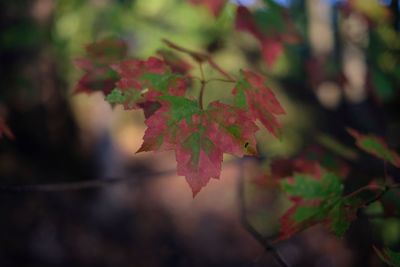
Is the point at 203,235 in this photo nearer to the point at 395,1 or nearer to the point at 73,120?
the point at 73,120

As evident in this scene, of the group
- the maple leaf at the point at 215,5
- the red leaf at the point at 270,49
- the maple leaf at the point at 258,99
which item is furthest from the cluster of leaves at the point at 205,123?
the red leaf at the point at 270,49

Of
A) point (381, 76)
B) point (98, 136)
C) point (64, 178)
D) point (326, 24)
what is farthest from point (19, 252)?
point (326, 24)

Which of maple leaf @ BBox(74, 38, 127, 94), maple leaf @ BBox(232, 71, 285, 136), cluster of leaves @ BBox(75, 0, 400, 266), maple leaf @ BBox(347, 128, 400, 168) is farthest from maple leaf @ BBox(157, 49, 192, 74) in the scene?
maple leaf @ BBox(347, 128, 400, 168)

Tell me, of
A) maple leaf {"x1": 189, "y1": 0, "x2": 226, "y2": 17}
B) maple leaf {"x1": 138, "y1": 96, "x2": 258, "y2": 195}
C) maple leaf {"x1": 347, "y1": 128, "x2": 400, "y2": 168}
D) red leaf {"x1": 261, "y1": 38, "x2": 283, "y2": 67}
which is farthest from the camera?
red leaf {"x1": 261, "y1": 38, "x2": 283, "y2": 67}

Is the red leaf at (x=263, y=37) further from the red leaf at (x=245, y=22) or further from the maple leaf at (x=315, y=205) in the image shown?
the maple leaf at (x=315, y=205)

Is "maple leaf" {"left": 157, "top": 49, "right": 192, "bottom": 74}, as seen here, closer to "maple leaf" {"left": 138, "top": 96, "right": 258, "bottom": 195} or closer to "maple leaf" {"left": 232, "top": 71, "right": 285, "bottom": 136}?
"maple leaf" {"left": 232, "top": 71, "right": 285, "bottom": 136}

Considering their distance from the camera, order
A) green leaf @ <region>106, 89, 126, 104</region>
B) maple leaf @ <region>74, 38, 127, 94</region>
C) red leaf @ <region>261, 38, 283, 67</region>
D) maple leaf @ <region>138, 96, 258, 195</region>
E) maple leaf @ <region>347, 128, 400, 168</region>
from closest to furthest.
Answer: maple leaf @ <region>138, 96, 258, 195</region>, green leaf @ <region>106, 89, 126, 104</region>, maple leaf @ <region>347, 128, 400, 168</region>, maple leaf @ <region>74, 38, 127, 94</region>, red leaf @ <region>261, 38, 283, 67</region>
